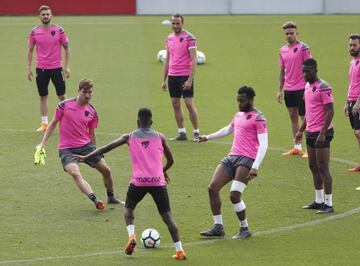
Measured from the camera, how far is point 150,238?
45.7ft

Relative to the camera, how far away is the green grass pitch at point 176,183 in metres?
13.9

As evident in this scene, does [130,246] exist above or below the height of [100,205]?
below

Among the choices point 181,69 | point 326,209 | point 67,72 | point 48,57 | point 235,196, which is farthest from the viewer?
point 67,72

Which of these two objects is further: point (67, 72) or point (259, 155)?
point (67, 72)

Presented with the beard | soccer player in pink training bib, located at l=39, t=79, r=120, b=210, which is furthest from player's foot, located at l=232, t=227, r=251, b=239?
the beard

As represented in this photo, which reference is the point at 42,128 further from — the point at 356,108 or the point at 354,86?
the point at 356,108

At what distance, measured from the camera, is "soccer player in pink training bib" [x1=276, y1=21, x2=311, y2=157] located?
2056 centimetres

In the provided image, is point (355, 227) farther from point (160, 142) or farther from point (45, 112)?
point (45, 112)

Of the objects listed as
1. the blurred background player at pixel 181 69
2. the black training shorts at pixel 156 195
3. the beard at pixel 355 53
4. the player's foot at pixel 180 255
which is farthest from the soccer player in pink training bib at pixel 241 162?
the blurred background player at pixel 181 69

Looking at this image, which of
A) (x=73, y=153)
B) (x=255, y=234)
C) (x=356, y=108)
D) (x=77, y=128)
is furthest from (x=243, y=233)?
(x=356, y=108)

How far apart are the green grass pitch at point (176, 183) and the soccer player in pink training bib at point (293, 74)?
0.94 metres

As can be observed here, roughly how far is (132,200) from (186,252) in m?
0.99

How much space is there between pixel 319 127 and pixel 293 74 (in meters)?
5.00

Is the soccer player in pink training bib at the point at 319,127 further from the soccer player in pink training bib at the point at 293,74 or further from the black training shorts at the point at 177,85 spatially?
the black training shorts at the point at 177,85
